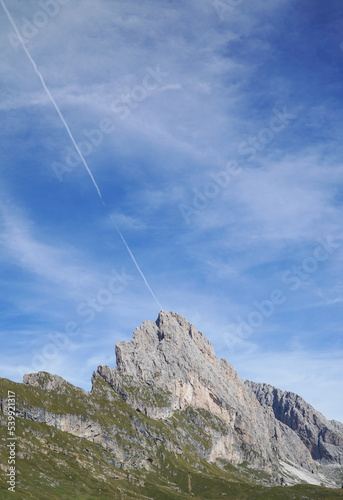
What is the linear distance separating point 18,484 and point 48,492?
14271 mm

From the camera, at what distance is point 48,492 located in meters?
198

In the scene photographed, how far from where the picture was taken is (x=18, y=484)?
192000 millimetres
